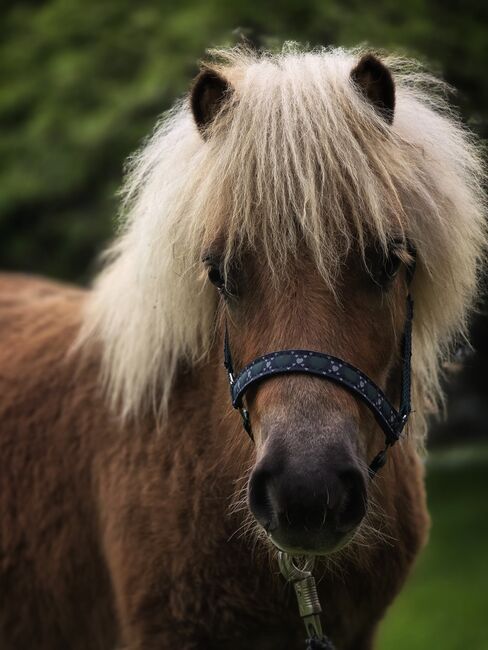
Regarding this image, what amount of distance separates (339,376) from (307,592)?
70 cm

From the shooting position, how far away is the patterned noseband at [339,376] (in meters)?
2.22

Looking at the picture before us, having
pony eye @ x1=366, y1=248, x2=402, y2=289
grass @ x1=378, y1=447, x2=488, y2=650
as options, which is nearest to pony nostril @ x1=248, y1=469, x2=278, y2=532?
pony eye @ x1=366, y1=248, x2=402, y2=289

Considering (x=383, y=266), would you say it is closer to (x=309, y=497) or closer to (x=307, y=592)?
(x=309, y=497)

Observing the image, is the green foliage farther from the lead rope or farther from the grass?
the lead rope

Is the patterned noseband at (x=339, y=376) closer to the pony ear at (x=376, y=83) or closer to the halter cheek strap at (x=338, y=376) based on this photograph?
the halter cheek strap at (x=338, y=376)

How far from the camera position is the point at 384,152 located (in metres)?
2.46

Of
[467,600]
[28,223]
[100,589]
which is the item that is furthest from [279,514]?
[28,223]

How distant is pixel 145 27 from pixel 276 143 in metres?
6.46

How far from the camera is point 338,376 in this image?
2.22m

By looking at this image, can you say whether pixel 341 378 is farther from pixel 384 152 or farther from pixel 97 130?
pixel 97 130

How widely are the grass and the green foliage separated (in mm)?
4254

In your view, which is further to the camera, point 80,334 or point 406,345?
point 80,334

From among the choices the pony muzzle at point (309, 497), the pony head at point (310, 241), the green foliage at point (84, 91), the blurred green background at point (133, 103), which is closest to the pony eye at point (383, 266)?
the pony head at point (310, 241)

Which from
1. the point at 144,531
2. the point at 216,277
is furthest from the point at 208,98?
the point at 144,531
